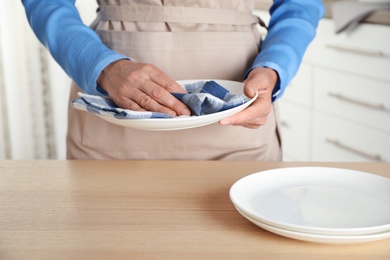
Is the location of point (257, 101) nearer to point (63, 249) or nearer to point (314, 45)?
point (63, 249)

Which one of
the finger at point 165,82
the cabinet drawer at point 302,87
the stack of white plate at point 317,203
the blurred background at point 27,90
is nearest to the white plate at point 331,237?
the stack of white plate at point 317,203

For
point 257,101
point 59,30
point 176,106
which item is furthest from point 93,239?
point 59,30

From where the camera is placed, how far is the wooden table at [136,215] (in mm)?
765

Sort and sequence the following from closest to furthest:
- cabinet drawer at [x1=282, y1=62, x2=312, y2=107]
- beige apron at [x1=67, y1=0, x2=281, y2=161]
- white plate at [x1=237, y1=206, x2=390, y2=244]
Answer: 1. white plate at [x1=237, y1=206, x2=390, y2=244]
2. beige apron at [x1=67, y1=0, x2=281, y2=161]
3. cabinet drawer at [x1=282, y1=62, x2=312, y2=107]

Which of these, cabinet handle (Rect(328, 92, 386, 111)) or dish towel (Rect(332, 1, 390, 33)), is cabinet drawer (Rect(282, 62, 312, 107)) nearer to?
cabinet handle (Rect(328, 92, 386, 111))

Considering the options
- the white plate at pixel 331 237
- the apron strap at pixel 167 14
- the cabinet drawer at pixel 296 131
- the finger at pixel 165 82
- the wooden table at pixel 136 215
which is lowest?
the cabinet drawer at pixel 296 131

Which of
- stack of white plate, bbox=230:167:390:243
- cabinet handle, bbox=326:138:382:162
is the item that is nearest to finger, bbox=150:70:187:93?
stack of white plate, bbox=230:167:390:243

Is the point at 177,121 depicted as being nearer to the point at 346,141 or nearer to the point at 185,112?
the point at 185,112

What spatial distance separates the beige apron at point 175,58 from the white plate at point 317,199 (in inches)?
14.4

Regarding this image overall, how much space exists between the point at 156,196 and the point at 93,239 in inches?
6.5

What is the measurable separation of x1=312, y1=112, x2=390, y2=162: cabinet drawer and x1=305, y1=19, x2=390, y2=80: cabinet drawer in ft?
0.75

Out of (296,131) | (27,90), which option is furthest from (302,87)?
(27,90)

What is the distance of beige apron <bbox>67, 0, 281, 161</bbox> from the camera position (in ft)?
4.32

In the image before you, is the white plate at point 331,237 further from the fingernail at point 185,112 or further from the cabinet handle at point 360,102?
the cabinet handle at point 360,102
